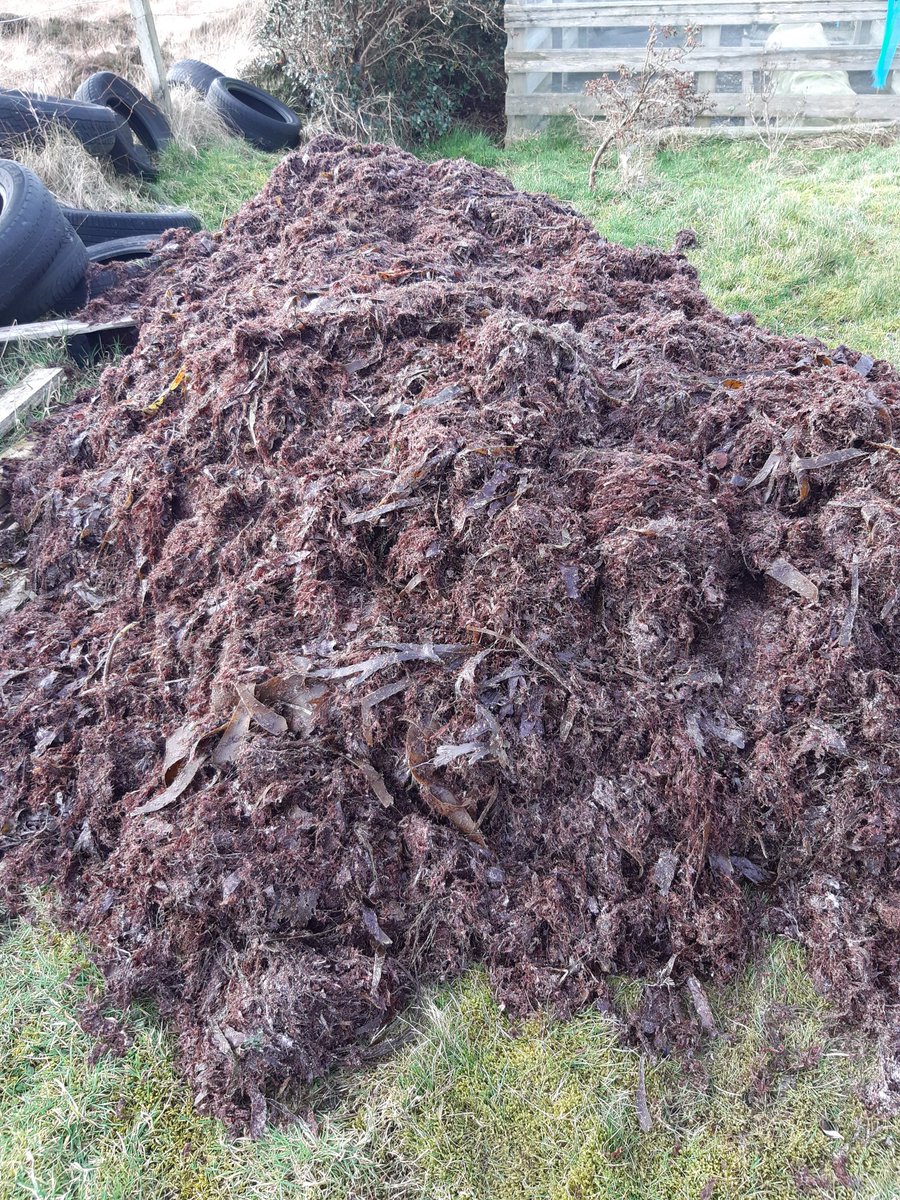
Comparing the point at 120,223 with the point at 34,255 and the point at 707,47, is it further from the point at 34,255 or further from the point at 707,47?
the point at 707,47

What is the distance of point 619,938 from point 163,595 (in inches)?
77.7

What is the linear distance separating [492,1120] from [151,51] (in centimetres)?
1080

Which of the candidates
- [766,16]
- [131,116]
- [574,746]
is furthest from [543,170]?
[574,746]

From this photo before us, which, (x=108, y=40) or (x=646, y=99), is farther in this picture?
(x=108, y=40)

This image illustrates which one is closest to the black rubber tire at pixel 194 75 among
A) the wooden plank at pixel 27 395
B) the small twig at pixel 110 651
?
the wooden plank at pixel 27 395

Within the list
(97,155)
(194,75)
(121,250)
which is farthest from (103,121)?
(194,75)

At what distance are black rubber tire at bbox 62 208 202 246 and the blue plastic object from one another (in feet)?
26.8

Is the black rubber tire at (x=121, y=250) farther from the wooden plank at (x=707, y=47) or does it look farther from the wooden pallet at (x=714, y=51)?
the wooden plank at (x=707, y=47)

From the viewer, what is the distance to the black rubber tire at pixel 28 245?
515cm

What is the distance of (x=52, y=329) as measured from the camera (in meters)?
5.21

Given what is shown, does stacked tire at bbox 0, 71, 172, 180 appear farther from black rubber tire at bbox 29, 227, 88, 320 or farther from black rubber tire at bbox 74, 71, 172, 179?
black rubber tire at bbox 29, 227, 88, 320

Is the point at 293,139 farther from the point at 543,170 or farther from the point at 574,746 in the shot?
the point at 574,746

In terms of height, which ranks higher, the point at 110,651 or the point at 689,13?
the point at 689,13

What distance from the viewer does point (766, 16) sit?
9.45 m
